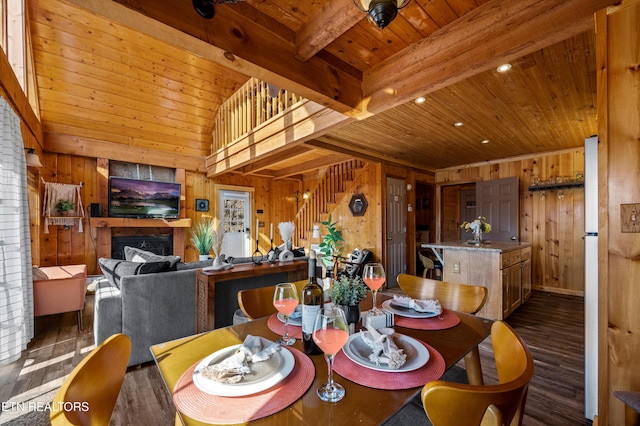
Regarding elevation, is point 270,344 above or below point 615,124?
below

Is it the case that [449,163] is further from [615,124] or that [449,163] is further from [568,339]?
[615,124]

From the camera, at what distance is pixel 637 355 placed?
125 centimetres

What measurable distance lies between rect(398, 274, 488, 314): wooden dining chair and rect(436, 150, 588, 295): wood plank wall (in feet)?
14.9

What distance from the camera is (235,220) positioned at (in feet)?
23.4

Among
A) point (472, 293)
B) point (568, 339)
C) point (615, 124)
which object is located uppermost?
point (615, 124)

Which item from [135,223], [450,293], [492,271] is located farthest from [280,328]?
[135,223]

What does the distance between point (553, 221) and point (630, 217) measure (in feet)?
15.4

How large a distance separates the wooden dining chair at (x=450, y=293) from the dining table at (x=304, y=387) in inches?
21.3

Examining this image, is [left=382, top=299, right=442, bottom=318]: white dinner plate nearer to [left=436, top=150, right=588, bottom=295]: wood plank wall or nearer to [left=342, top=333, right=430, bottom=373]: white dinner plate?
[left=342, top=333, right=430, bottom=373]: white dinner plate

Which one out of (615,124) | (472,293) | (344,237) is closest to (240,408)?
(472,293)

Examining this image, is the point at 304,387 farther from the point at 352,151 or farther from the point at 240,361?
the point at 352,151

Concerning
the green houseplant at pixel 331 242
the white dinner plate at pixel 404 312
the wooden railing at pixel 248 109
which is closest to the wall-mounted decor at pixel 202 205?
the wooden railing at pixel 248 109

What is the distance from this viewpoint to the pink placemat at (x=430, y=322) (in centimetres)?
124

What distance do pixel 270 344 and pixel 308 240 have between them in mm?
5395
